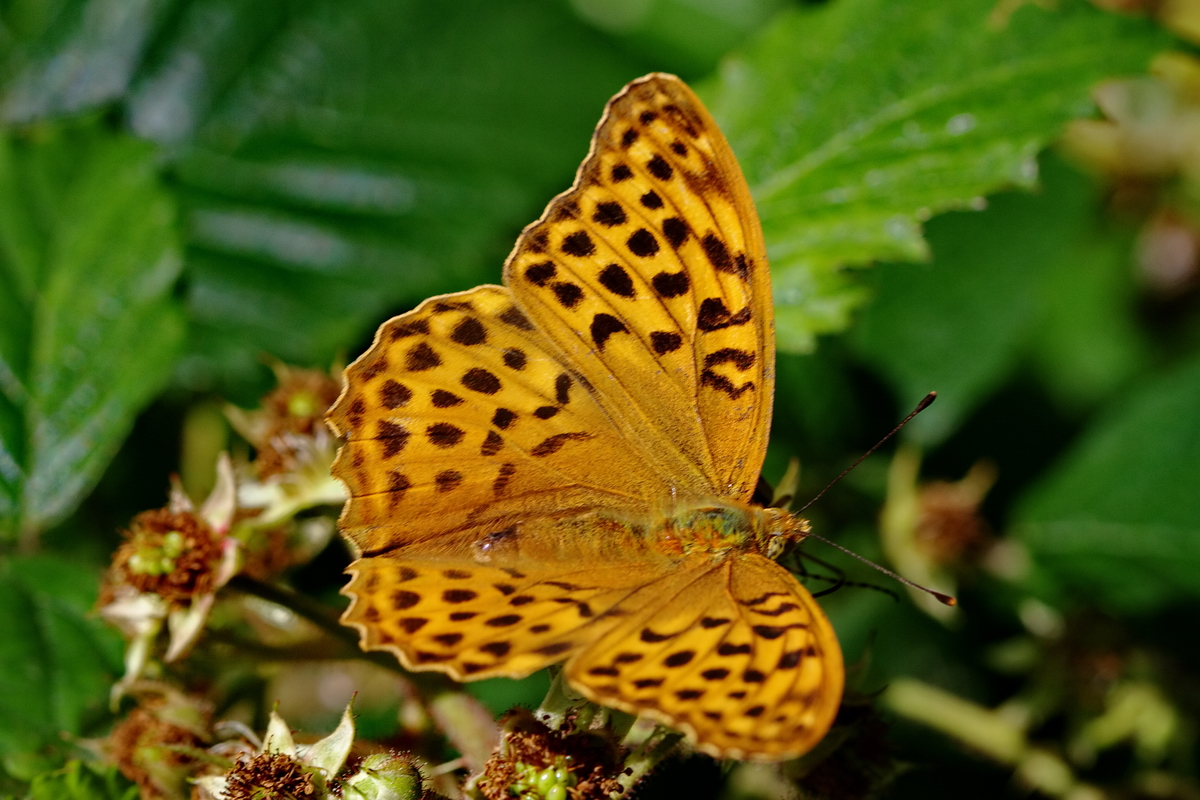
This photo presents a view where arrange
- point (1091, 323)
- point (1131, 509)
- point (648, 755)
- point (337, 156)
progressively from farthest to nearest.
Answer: point (1091, 323), point (337, 156), point (1131, 509), point (648, 755)

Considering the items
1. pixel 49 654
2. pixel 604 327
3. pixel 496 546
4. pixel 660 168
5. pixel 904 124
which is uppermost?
pixel 904 124

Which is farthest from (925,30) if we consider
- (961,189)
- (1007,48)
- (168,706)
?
(168,706)

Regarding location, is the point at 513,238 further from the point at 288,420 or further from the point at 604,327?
the point at 604,327

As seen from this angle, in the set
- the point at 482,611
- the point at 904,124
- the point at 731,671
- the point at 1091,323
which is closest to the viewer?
the point at 731,671

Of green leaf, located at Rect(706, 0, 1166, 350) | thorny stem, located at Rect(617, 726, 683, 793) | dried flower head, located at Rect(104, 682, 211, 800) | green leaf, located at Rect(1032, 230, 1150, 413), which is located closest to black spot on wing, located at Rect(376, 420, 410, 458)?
dried flower head, located at Rect(104, 682, 211, 800)

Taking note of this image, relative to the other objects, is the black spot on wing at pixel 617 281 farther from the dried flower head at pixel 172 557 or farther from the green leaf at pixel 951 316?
the green leaf at pixel 951 316

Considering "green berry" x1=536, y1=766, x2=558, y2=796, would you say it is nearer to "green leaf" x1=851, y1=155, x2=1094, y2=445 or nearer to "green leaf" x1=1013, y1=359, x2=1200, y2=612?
"green leaf" x1=851, y1=155, x2=1094, y2=445

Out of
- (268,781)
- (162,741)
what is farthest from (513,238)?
(268,781)
